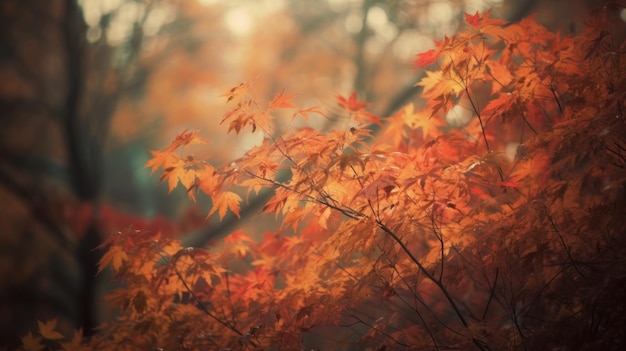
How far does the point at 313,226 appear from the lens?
3.61 m

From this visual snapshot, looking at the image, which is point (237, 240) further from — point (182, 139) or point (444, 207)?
point (444, 207)

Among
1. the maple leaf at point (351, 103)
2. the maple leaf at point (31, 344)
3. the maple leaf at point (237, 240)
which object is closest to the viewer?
the maple leaf at point (351, 103)

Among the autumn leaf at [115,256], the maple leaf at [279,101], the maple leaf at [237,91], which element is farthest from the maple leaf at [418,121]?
the autumn leaf at [115,256]

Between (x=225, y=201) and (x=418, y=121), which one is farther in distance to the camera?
(x=418, y=121)

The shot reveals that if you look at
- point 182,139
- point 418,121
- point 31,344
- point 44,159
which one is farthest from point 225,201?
point 44,159

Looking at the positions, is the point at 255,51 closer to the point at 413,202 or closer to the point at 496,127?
the point at 496,127

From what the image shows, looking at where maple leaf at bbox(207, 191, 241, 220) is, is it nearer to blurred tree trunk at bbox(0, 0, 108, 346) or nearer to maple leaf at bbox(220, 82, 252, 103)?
maple leaf at bbox(220, 82, 252, 103)

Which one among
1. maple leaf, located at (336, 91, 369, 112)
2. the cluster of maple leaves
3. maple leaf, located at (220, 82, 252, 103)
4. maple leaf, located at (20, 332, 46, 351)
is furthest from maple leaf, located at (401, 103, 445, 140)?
maple leaf, located at (20, 332, 46, 351)

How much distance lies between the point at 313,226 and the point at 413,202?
3.38 ft

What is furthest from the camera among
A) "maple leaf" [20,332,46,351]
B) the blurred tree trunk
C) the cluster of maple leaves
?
the blurred tree trunk

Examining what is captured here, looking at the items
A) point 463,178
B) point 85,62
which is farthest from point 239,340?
point 85,62

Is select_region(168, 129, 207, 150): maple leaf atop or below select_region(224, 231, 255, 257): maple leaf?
atop

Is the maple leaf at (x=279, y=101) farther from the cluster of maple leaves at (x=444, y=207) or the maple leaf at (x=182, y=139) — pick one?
the maple leaf at (x=182, y=139)

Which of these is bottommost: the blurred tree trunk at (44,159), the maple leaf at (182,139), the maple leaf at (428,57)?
the maple leaf at (182,139)
